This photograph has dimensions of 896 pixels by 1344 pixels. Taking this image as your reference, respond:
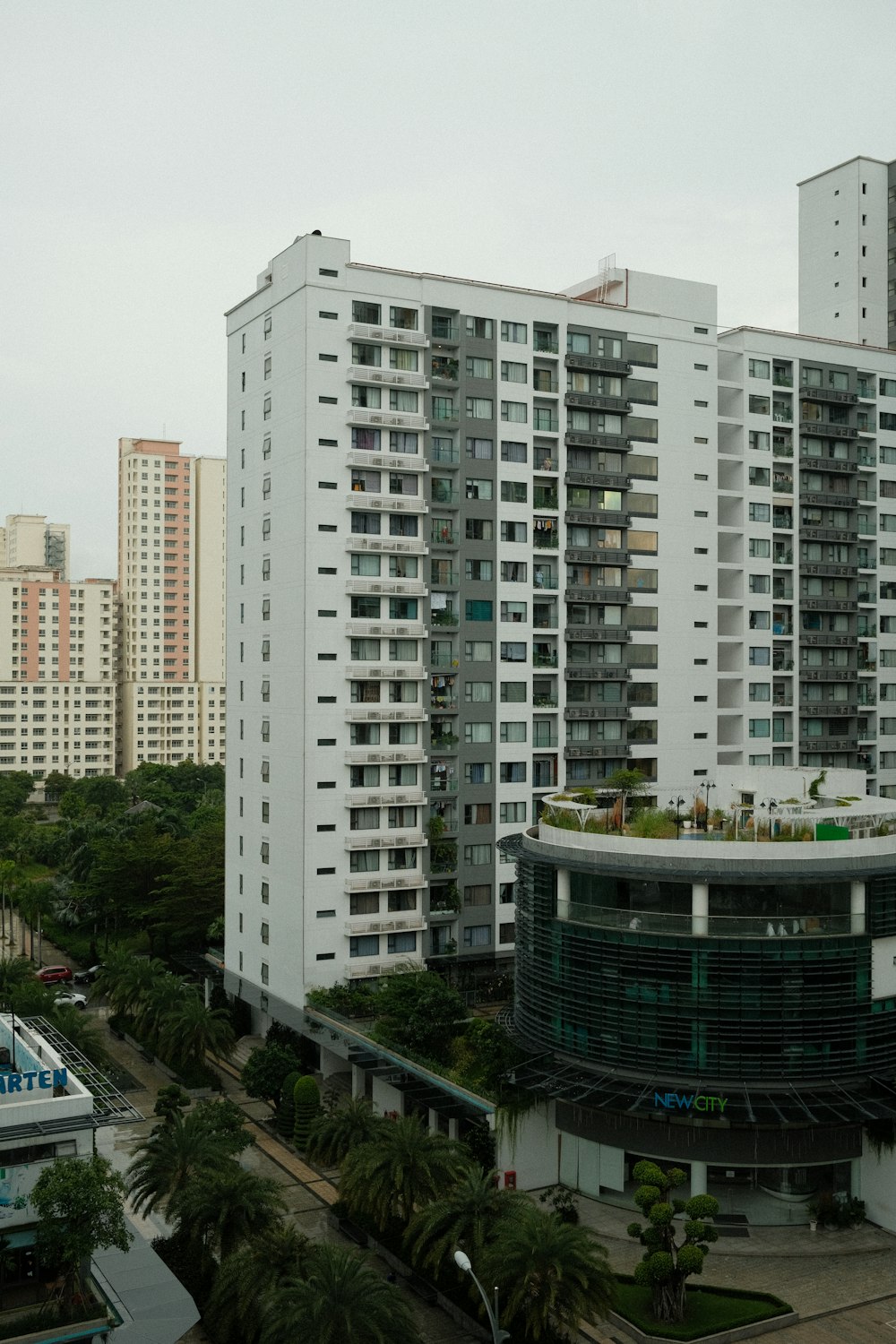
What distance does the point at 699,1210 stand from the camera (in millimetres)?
36969

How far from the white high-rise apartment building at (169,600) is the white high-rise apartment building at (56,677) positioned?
12.4ft

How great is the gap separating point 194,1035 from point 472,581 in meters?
27.1

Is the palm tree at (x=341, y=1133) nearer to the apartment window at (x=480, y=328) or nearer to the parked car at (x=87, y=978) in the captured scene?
the parked car at (x=87, y=978)

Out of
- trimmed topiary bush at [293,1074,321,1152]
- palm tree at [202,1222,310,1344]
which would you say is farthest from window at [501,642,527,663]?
palm tree at [202,1222,310,1344]

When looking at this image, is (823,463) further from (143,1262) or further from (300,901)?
(143,1262)

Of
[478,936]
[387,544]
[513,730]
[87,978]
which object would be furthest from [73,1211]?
[87,978]

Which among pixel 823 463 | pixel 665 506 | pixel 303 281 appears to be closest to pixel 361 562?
pixel 303 281

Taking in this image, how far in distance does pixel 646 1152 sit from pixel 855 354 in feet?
186

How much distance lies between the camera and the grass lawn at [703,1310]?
36.8m

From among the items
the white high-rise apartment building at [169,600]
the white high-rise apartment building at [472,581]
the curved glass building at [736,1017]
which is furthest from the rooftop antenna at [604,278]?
the white high-rise apartment building at [169,600]

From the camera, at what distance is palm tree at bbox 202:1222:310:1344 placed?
35.2 m

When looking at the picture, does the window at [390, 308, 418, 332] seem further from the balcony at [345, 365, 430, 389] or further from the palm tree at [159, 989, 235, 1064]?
the palm tree at [159, 989, 235, 1064]

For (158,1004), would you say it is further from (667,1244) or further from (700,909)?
(667,1244)

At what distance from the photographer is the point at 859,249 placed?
91875mm
